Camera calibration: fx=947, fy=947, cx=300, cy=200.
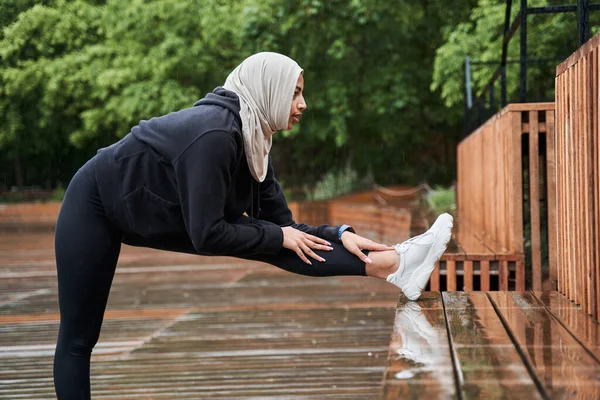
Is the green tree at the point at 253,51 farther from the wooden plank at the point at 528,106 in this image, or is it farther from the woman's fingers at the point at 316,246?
the woman's fingers at the point at 316,246

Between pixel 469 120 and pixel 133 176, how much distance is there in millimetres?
10619

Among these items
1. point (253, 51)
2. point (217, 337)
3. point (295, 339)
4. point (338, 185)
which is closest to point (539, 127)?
point (295, 339)

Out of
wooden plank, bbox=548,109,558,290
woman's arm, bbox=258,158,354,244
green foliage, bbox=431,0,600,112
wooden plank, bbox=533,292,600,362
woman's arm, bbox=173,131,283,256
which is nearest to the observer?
wooden plank, bbox=533,292,600,362

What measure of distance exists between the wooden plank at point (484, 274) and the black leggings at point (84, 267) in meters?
2.68

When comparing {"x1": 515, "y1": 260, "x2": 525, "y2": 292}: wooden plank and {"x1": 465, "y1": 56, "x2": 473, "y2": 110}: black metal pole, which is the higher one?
{"x1": 465, "y1": 56, "x2": 473, "y2": 110}: black metal pole

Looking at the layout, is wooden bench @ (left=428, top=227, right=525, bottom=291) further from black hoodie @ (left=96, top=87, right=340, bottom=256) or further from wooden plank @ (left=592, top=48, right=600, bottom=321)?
wooden plank @ (left=592, top=48, right=600, bottom=321)

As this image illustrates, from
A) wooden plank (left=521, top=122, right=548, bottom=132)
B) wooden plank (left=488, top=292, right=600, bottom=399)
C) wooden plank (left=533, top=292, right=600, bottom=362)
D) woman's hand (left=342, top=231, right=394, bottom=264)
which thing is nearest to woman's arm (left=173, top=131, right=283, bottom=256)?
woman's hand (left=342, top=231, right=394, bottom=264)

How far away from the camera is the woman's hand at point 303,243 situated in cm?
342

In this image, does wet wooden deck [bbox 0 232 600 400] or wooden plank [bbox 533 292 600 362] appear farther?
wooden plank [bbox 533 292 600 362]

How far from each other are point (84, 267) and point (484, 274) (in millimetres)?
3297

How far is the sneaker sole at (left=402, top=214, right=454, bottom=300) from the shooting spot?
11.8ft

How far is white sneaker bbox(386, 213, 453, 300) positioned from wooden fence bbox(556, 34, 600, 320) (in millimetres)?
508

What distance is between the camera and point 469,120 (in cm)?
1349

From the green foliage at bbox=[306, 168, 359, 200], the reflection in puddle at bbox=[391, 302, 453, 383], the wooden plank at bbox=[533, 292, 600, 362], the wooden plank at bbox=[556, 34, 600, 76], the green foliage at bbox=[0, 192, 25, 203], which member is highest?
the wooden plank at bbox=[556, 34, 600, 76]
